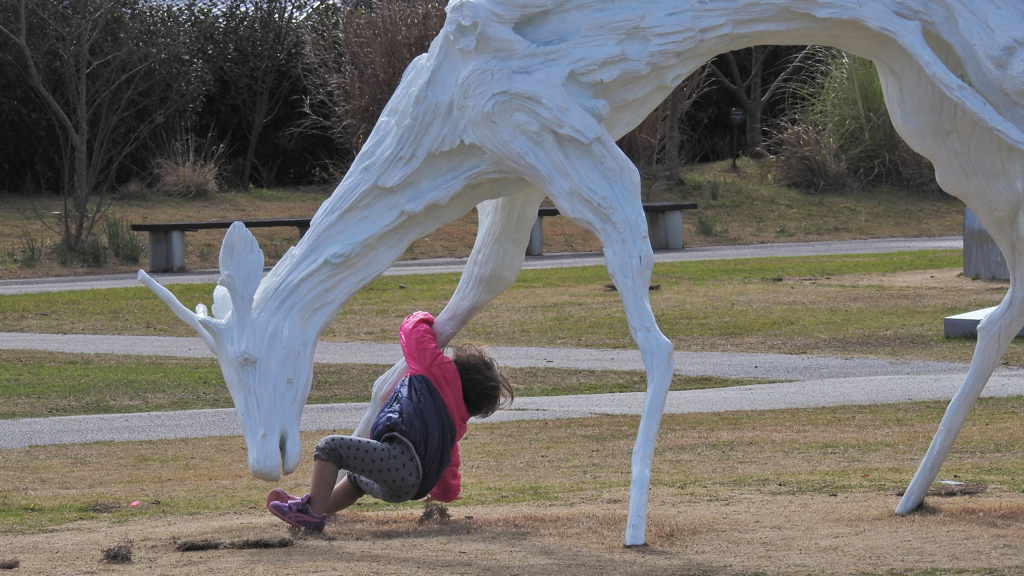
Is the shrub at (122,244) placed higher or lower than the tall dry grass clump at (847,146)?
lower

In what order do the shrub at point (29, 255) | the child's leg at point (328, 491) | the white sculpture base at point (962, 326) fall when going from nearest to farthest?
1. the child's leg at point (328, 491)
2. the white sculpture base at point (962, 326)
3. the shrub at point (29, 255)

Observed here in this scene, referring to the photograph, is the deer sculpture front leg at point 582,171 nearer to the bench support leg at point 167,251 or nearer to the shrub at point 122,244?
the bench support leg at point 167,251

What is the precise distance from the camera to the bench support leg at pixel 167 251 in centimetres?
2058

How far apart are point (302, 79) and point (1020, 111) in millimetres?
24487

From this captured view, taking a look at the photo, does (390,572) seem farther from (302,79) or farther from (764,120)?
(764,120)

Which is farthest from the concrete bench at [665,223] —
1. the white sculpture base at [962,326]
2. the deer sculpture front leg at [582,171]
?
the deer sculpture front leg at [582,171]

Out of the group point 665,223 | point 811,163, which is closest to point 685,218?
point 665,223

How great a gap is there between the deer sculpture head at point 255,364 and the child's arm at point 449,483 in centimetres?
82

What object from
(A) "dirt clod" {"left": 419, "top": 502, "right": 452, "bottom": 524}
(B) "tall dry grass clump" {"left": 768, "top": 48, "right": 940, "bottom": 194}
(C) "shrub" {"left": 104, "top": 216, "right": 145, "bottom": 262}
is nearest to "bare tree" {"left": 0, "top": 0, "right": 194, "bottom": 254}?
(C) "shrub" {"left": 104, "top": 216, "right": 145, "bottom": 262}

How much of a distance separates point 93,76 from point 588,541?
69.6 feet

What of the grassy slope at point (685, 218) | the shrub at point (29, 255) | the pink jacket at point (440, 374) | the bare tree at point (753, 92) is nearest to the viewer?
the pink jacket at point (440, 374)

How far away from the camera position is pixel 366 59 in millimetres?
27000

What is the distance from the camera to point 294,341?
519 cm

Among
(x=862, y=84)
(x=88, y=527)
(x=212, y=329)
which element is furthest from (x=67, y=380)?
(x=862, y=84)
